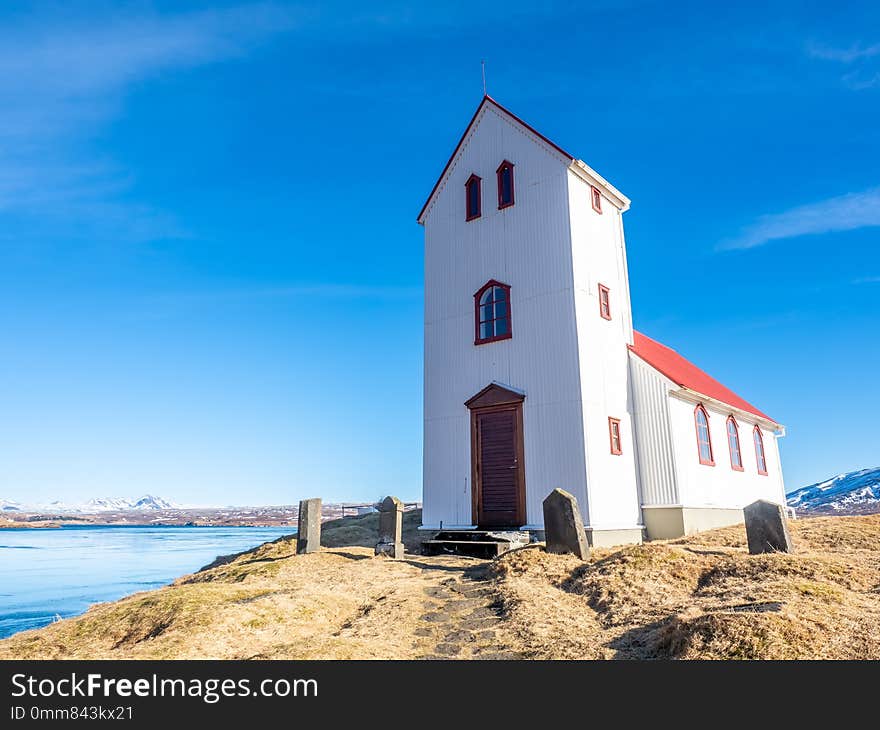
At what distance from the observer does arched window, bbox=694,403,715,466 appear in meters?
22.5

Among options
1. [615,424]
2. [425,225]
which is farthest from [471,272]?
[615,424]

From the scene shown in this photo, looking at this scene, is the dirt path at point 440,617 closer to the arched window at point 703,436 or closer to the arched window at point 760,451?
the arched window at point 703,436

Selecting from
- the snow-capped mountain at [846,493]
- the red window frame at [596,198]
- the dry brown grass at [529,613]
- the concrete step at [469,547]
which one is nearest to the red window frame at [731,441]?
the red window frame at [596,198]

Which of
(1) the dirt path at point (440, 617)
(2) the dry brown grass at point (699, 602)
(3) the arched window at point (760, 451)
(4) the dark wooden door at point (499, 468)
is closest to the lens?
(2) the dry brown grass at point (699, 602)

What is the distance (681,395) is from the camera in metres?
21.5

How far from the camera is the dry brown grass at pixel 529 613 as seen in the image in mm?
7254

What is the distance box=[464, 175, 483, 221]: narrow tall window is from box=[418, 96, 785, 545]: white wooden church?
0.16 feet

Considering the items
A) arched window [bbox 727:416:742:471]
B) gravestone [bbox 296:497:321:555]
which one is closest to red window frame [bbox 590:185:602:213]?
arched window [bbox 727:416:742:471]

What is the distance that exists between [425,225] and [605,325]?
835 cm

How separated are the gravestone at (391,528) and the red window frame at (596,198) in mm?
13259

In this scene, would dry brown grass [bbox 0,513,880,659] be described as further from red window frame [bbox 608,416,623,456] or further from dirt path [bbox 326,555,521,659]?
red window frame [bbox 608,416,623,456]

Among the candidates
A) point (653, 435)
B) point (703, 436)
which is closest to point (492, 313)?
point (653, 435)

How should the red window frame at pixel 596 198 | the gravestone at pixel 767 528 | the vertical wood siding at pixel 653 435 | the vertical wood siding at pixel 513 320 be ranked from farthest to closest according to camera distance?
the red window frame at pixel 596 198
the vertical wood siding at pixel 653 435
the vertical wood siding at pixel 513 320
the gravestone at pixel 767 528

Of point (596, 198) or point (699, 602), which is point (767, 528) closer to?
point (699, 602)
